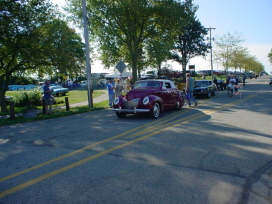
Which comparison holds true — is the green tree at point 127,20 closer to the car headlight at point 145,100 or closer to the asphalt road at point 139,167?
the car headlight at point 145,100

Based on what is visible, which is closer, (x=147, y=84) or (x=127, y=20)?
(x=147, y=84)

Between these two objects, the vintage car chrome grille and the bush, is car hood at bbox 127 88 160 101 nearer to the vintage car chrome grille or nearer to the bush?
the vintage car chrome grille

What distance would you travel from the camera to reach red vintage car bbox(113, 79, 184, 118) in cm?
1051

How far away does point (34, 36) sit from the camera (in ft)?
55.0

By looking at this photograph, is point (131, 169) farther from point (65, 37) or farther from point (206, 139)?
point (65, 37)

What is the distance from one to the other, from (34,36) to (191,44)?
42748mm

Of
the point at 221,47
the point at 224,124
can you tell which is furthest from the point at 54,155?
the point at 221,47

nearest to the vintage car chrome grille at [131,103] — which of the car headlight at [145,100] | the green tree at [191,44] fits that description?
the car headlight at [145,100]

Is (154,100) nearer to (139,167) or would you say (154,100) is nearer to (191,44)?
(139,167)

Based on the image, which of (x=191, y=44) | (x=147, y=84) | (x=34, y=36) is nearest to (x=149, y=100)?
(x=147, y=84)

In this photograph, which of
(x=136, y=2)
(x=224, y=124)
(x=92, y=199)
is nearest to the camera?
(x=92, y=199)

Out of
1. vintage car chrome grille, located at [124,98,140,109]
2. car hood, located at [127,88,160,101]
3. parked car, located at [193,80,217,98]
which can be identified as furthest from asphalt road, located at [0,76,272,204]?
parked car, located at [193,80,217,98]

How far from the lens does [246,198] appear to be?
3.50 metres

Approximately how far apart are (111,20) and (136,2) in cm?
346
